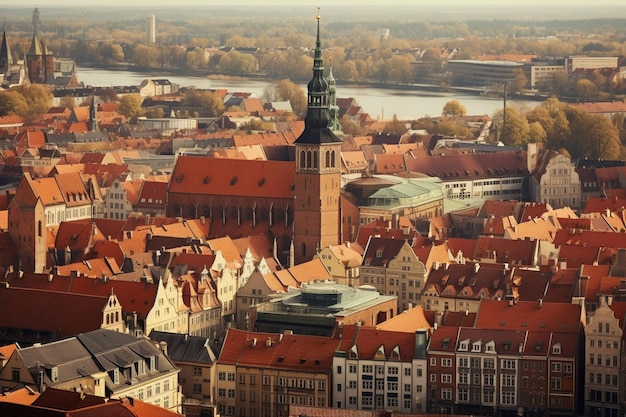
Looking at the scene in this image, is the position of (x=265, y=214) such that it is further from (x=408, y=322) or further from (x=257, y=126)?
(x=257, y=126)

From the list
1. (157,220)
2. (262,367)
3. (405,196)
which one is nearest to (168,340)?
(262,367)

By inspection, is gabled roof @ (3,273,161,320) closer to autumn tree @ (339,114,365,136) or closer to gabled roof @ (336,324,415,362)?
gabled roof @ (336,324,415,362)

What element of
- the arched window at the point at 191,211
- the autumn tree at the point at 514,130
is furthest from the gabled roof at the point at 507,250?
the autumn tree at the point at 514,130

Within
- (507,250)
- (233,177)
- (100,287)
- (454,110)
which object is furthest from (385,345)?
(454,110)

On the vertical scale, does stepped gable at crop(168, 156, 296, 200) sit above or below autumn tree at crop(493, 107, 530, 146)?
above

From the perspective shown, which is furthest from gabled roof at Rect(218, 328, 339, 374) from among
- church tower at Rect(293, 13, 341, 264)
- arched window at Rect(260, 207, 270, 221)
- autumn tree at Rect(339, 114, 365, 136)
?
autumn tree at Rect(339, 114, 365, 136)

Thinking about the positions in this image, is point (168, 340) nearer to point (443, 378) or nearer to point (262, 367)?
point (262, 367)

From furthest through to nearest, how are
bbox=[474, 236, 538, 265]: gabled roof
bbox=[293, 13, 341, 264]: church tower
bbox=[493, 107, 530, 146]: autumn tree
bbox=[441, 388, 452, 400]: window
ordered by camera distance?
bbox=[493, 107, 530, 146]: autumn tree
bbox=[293, 13, 341, 264]: church tower
bbox=[474, 236, 538, 265]: gabled roof
bbox=[441, 388, 452, 400]: window
